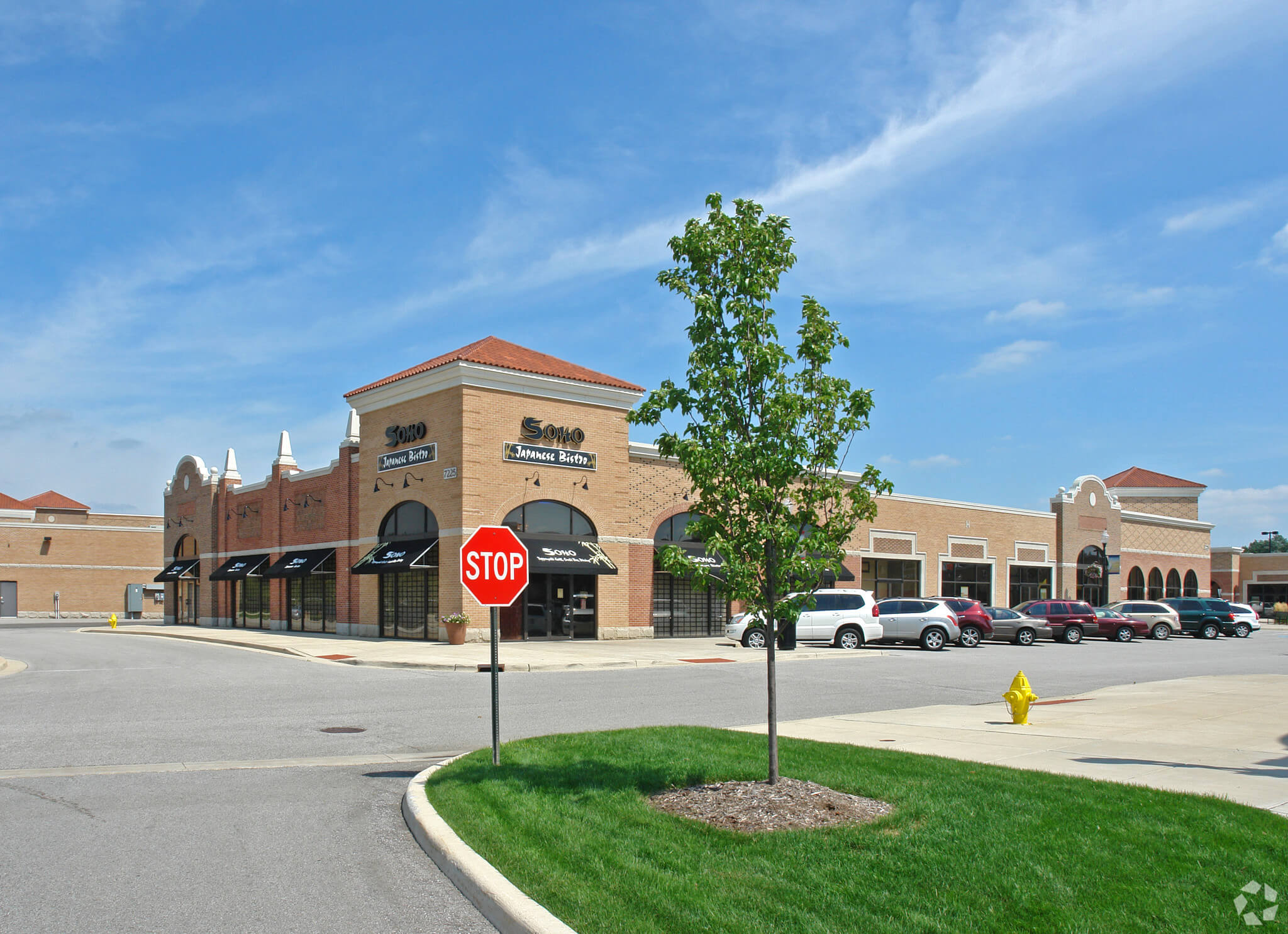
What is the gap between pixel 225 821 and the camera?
780 cm

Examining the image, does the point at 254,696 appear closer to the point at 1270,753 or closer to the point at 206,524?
the point at 1270,753

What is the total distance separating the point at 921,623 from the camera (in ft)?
100

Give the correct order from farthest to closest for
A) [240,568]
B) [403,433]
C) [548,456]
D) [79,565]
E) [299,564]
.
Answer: [79,565] → [240,568] → [299,564] → [403,433] → [548,456]

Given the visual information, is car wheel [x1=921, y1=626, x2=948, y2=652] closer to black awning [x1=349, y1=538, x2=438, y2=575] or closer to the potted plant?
the potted plant

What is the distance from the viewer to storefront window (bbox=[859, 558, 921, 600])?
1789 inches

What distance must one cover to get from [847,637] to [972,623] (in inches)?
192

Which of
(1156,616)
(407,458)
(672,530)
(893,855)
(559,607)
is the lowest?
(1156,616)

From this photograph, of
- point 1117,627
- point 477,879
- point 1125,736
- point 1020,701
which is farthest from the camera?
point 1117,627

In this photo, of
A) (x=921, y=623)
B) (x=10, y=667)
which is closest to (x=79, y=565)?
(x=10, y=667)

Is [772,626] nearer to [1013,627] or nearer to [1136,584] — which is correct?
[1013,627]

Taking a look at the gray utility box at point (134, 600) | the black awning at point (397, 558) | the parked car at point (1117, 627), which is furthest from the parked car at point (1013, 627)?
the gray utility box at point (134, 600)

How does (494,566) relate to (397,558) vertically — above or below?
above

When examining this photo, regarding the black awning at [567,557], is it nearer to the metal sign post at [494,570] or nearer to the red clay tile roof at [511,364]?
→ the red clay tile roof at [511,364]

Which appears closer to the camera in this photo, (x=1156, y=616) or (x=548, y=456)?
(x=548, y=456)
